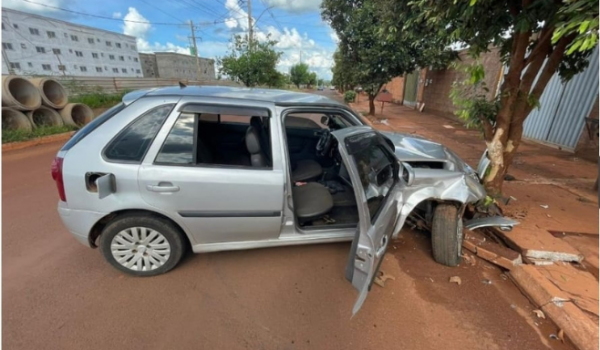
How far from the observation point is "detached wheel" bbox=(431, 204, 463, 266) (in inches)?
96.5

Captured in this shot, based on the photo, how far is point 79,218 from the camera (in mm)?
2117

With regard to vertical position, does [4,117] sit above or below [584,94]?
below

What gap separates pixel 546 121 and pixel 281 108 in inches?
327

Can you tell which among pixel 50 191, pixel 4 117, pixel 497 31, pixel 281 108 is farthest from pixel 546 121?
pixel 4 117

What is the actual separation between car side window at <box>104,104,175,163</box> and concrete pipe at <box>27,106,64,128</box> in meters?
7.50

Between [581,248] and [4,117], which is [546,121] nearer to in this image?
[581,248]

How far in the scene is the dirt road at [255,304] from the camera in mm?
1820

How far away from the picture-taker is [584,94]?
595 cm

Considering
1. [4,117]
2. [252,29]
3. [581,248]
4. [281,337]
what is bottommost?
[281,337]

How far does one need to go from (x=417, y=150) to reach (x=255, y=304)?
250cm

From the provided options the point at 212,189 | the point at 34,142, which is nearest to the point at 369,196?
the point at 212,189

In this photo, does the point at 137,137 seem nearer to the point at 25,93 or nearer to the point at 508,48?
the point at 508,48

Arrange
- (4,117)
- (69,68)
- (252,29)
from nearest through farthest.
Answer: (4,117), (252,29), (69,68)

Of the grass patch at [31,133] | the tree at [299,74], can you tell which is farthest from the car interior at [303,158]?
the tree at [299,74]
